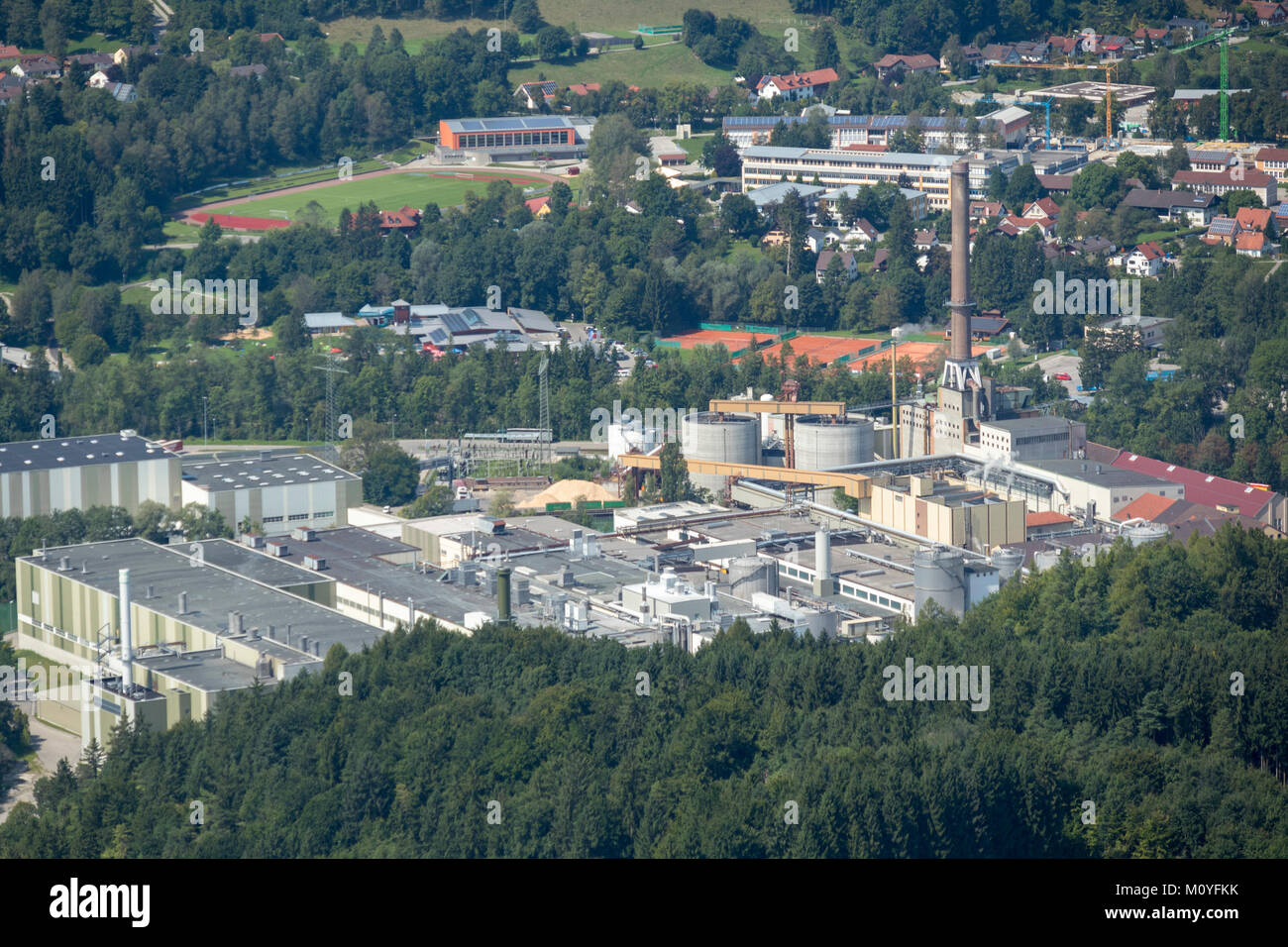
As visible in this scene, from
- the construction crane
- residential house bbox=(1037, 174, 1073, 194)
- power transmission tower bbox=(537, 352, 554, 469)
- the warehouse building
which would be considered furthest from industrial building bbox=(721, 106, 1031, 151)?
the warehouse building

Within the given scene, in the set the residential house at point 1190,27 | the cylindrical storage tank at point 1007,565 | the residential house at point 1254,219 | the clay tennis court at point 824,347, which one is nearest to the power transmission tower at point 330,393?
the clay tennis court at point 824,347

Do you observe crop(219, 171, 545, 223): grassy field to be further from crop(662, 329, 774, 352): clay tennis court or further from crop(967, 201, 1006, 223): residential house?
crop(967, 201, 1006, 223): residential house

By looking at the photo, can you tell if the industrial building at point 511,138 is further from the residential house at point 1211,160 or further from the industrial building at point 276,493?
the industrial building at point 276,493

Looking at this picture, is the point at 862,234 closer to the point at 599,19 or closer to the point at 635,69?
the point at 635,69

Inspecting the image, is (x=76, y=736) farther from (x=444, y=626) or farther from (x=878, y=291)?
(x=878, y=291)

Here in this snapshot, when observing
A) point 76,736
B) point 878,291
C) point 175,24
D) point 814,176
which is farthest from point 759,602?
point 175,24

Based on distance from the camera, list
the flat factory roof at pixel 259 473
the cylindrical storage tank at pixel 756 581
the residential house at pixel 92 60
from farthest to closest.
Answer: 1. the residential house at pixel 92 60
2. the flat factory roof at pixel 259 473
3. the cylindrical storage tank at pixel 756 581

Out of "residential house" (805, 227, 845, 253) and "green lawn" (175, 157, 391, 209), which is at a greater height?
"green lawn" (175, 157, 391, 209)
